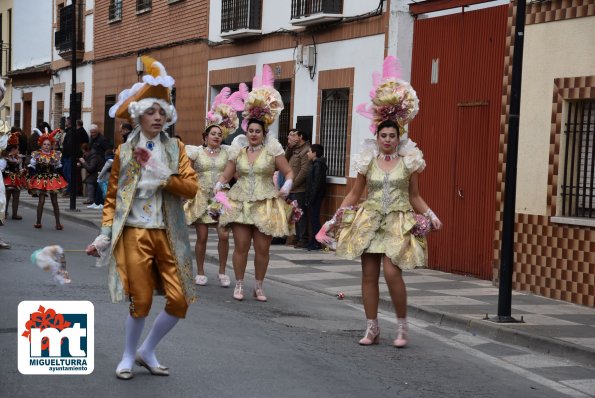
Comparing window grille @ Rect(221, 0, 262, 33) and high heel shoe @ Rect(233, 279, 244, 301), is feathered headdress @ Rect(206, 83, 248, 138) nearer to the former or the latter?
high heel shoe @ Rect(233, 279, 244, 301)

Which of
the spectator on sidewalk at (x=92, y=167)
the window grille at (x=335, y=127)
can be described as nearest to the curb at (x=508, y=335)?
the window grille at (x=335, y=127)

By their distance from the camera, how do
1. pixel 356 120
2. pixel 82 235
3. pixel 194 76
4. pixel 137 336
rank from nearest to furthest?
pixel 137 336 < pixel 356 120 < pixel 82 235 < pixel 194 76

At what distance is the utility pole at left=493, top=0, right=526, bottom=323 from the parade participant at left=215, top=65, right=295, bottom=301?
2309mm

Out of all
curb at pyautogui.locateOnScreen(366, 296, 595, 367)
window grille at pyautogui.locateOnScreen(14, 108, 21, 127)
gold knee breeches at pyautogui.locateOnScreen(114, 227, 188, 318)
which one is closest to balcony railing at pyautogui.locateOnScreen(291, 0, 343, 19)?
curb at pyautogui.locateOnScreen(366, 296, 595, 367)

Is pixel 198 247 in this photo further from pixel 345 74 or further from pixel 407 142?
pixel 345 74

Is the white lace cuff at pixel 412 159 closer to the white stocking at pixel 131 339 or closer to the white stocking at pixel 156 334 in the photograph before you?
the white stocking at pixel 156 334

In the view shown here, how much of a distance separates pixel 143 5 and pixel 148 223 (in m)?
22.5

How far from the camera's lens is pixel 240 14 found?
74.6 ft

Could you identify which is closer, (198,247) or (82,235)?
(198,247)

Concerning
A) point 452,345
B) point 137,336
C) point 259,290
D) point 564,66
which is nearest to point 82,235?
point 259,290

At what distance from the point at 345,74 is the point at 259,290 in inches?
295

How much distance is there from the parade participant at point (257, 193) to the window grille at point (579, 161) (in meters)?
3.30

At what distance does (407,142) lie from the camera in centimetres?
957

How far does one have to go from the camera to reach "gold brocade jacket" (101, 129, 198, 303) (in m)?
7.38
